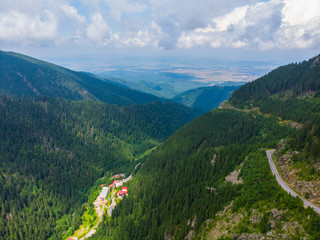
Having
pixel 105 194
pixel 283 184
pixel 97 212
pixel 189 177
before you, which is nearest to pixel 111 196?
pixel 105 194

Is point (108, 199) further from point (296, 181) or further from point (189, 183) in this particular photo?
point (296, 181)


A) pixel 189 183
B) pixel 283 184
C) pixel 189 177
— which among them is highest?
pixel 283 184

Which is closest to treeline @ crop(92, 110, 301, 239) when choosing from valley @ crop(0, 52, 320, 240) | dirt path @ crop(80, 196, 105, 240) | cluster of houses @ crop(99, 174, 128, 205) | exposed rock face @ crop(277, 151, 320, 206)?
valley @ crop(0, 52, 320, 240)

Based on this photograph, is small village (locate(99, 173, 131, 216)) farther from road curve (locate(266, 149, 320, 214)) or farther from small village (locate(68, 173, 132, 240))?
road curve (locate(266, 149, 320, 214))

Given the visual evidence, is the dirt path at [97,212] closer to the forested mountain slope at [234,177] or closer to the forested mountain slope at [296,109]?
the forested mountain slope at [234,177]

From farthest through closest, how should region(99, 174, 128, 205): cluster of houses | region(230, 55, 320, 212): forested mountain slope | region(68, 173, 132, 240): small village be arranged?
region(99, 174, 128, 205): cluster of houses → region(68, 173, 132, 240): small village → region(230, 55, 320, 212): forested mountain slope

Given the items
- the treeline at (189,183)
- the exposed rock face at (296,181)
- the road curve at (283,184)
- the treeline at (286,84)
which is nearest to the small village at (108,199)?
the treeline at (189,183)
